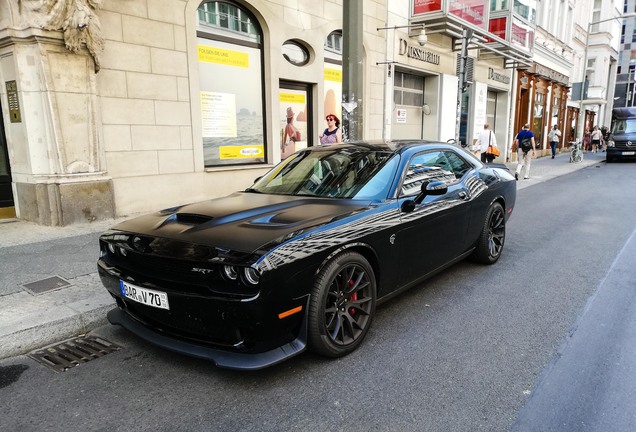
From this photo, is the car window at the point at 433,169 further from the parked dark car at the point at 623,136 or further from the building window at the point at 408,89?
the parked dark car at the point at 623,136

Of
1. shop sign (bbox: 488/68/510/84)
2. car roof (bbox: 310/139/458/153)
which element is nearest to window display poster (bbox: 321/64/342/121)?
car roof (bbox: 310/139/458/153)

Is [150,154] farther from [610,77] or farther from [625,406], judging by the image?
[610,77]

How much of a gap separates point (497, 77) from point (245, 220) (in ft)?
71.0

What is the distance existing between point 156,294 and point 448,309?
260cm

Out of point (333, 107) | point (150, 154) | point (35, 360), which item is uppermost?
point (333, 107)

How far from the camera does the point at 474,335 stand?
142 inches

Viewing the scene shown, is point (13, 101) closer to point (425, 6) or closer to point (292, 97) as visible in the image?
point (292, 97)

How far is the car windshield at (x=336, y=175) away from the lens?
Answer: 151 inches

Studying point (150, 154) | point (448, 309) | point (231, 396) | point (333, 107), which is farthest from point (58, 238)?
point (333, 107)

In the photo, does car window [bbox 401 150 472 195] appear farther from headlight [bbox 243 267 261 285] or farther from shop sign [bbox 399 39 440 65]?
shop sign [bbox 399 39 440 65]

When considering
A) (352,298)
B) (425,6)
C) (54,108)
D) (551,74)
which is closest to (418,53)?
(425,6)

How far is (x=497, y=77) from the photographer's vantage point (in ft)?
70.8

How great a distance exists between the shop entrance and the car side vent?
5.56m

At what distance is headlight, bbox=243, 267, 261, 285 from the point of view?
2638 mm
